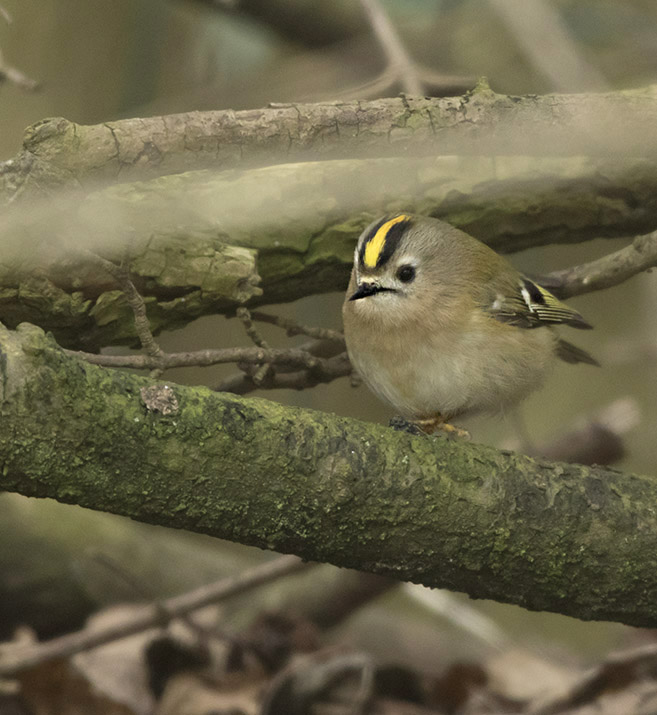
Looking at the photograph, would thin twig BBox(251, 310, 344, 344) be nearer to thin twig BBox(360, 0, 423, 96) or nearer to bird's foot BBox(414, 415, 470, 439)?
bird's foot BBox(414, 415, 470, 439)

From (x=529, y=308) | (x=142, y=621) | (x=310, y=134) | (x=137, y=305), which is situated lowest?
(x=142, y=621)

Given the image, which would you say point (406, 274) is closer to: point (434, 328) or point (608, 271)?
point (434, 328)

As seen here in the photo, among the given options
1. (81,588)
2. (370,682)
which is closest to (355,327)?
(370,682)

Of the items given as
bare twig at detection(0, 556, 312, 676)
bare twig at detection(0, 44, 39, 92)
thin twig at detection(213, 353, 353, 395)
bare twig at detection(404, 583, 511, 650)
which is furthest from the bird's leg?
bare twig at detection(0, 44, 39, 92)

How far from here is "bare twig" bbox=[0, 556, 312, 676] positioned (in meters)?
3.39

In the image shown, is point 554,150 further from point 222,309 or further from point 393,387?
point 222,309

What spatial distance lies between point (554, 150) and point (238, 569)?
306cm

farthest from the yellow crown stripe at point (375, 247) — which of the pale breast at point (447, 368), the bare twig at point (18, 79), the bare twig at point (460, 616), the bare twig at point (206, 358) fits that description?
the bare twig at point (460, 616)

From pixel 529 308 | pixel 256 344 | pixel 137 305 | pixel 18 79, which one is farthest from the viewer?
pixel 529 308

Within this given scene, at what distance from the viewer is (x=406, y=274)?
332 centimetres

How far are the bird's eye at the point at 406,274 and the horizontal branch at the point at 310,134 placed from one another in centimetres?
41

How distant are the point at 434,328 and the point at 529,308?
49cm

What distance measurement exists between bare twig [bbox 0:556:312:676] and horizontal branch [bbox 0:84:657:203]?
5.36 ft

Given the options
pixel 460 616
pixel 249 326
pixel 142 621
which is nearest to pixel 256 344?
pixel 249 326
